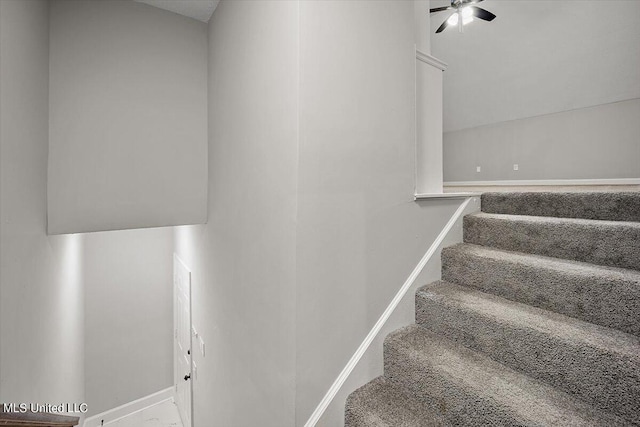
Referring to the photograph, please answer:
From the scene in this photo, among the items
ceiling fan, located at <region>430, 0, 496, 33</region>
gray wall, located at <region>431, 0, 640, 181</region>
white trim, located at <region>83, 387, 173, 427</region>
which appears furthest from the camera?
white trim, located at <region>83, 387, 173, 427</region>

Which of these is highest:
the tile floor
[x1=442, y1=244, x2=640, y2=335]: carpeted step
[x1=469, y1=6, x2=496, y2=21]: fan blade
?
[x1=469, y1=6, x2=496, y2=21]: fan blade

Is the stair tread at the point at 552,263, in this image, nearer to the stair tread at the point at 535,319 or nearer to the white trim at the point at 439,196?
the stair tread at the point at 535,319

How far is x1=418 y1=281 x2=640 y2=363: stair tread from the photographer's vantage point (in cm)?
104

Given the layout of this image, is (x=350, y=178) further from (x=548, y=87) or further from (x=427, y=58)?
(x=548, y=87)

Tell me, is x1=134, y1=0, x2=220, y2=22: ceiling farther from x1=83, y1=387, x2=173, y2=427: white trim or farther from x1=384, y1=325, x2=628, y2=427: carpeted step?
x1=83, y1=387, x2=173, y2=427: white trim

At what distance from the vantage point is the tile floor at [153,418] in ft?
12.6

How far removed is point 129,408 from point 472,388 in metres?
4.77

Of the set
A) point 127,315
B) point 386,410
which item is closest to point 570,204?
point 386,410

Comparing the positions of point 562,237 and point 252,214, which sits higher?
point 252,214

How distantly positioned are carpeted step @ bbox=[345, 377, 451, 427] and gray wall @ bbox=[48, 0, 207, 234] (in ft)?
5.98

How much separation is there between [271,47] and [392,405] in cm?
172

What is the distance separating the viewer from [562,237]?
4.99 ft

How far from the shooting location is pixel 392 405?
1.27 m
